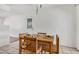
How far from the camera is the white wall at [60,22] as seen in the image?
1.71m

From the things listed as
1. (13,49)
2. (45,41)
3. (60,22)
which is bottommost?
(13,49)

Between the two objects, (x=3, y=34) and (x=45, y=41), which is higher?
(x=3, y=34)

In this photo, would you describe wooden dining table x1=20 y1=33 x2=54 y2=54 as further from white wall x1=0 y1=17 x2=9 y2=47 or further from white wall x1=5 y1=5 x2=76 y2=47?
white wall x1=0 y1=17 x2=9 y2=47

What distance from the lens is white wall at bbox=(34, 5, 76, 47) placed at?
Answer: 5.62 ft

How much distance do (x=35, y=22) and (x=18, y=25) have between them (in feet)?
0.90

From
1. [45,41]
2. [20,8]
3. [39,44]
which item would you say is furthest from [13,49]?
[20,8]

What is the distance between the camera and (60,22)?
1.74 meters

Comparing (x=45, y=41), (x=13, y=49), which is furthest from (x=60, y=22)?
(x=13, y=49)

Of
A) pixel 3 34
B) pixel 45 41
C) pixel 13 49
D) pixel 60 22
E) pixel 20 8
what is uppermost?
pixel 20 8

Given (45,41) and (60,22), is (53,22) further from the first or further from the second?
(45,41)

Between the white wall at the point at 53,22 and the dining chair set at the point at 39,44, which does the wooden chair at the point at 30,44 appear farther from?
the white wall at the point at 53,22

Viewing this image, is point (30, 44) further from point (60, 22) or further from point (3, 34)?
point (60, 22)

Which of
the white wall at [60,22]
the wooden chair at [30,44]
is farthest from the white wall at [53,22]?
the wooden chair at [30,44]

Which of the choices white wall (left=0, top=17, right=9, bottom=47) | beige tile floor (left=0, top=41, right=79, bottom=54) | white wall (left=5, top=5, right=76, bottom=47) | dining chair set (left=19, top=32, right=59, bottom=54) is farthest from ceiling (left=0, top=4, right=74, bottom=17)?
beige tile floor (left=0, top=41, right=79, bottom=54)
